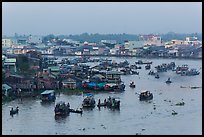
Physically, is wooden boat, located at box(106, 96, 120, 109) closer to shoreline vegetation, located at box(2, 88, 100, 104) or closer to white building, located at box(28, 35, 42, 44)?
shoreline vegetation, located at box(2, 88, 100, 104)

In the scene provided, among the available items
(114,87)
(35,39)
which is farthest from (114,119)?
(35,39)

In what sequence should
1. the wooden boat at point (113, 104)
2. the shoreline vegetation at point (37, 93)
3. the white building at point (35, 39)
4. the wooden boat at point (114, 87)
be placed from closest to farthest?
the wooden boat at point (113, 104)
the shoreline vegetation at point (37, 93)
the wooden boat at point (114, 87)
the white building at point (35, 39)

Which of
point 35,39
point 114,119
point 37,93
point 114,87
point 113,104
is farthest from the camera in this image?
point 35,39

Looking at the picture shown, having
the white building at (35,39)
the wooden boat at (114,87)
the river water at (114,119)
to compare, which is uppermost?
the river water at (114,119)

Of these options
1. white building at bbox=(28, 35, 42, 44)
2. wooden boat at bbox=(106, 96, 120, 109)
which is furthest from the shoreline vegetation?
white building at bbox=(28, 35, 42, 44)

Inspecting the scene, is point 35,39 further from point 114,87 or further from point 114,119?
point 114,119

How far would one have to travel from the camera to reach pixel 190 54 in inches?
546

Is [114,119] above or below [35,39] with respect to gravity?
above

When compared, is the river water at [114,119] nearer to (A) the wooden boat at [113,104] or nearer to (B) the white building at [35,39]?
(A) the wooden boat at [113,104]

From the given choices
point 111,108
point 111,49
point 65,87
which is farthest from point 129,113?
point 111,49

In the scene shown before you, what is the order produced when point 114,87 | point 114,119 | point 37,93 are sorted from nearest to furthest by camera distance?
point 114,119 < point 37,93 < point 114,87

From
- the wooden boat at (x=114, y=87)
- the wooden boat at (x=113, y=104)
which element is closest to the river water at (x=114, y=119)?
the wooden boat at (x=113, y=104)

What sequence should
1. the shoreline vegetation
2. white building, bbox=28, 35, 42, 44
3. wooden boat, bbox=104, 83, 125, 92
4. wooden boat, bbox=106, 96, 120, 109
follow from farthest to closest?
white building, bbox=28, 35, 42, 44 < wooden boat, bbox=104, 83, 125, 92 < the shoreline vegetation < wooden boat, bbox=106, 96, 120, 109

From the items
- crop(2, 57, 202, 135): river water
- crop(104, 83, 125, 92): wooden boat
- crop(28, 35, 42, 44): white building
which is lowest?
crop(28, 35, 42, 44): white building
